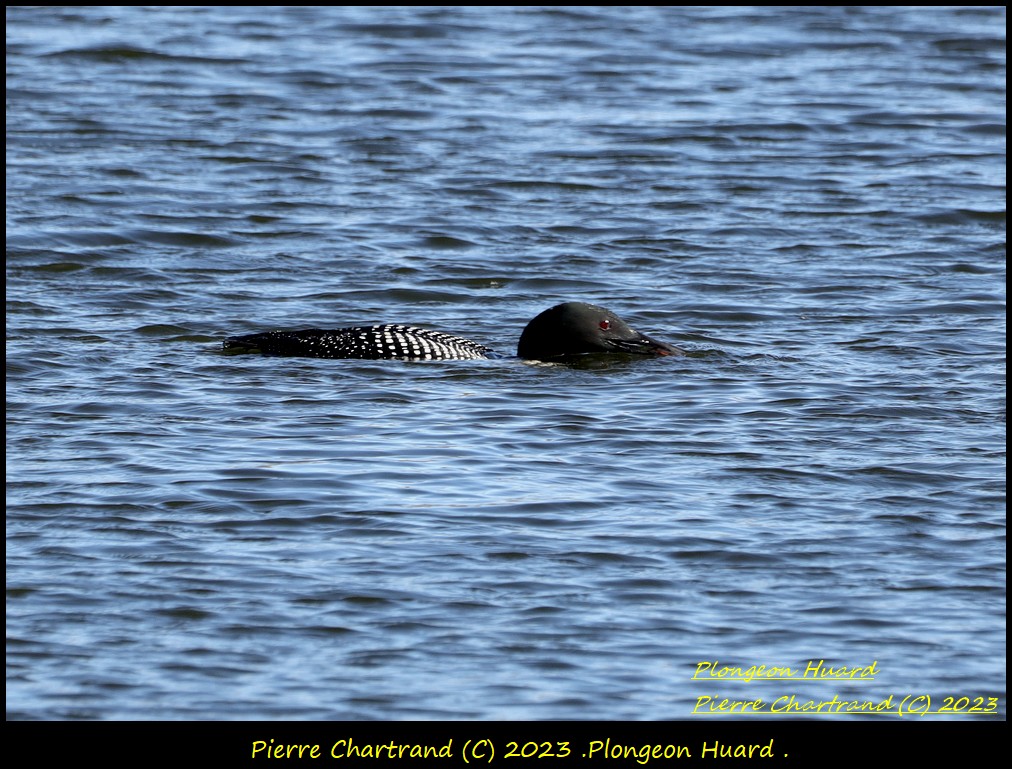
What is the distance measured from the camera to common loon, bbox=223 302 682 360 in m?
9.47

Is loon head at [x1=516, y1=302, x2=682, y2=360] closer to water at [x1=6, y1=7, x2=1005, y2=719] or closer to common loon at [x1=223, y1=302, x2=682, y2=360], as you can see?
common loon at [x1=223, y1=302, x2=682, y2=360]

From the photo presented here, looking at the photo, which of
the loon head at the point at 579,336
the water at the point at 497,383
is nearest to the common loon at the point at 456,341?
the loon head at the point at 579,336

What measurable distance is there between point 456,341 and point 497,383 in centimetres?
45

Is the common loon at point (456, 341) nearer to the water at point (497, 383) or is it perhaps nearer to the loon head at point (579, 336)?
the loon head at point (579, 336)

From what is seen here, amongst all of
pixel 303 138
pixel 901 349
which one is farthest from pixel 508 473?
pixel 303 138

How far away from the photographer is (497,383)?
30.0 ft

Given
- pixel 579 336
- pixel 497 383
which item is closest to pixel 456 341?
pixel 497 383

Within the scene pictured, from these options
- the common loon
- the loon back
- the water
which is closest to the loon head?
the common loon

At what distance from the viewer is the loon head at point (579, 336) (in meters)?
9.64

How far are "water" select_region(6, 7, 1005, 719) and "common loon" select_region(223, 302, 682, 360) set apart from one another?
0.33ft

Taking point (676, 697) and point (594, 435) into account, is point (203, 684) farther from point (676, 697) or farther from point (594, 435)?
point (594, 435)

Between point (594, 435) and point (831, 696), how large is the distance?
2.80 metres

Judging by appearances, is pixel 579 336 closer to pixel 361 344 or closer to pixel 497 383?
Result: pixel 497 383

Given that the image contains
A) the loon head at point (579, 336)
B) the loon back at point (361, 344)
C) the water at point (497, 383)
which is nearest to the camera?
the water at point (497, 383)
